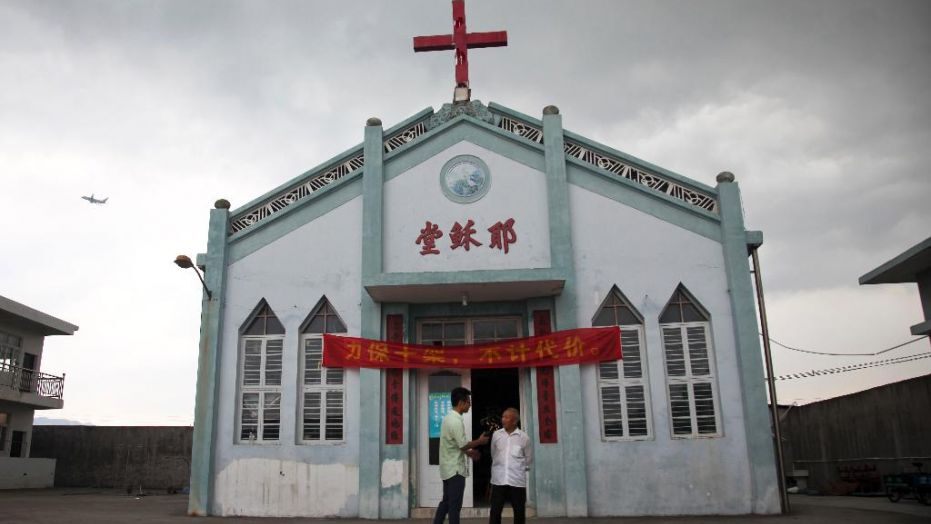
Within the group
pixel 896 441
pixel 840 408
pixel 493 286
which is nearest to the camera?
pixel 493 286

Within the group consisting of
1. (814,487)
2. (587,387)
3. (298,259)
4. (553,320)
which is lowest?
(814,487)

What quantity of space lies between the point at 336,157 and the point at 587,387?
559 cm

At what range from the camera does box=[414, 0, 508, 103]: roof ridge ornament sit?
13.0 m

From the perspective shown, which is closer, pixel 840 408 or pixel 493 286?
pixel 493 286

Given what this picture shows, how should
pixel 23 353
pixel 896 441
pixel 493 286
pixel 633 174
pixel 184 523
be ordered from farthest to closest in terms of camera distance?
pixel 23 353 → pixel 896 441 → pixel 633 174 → pixel 493 286 → pixel 184 523

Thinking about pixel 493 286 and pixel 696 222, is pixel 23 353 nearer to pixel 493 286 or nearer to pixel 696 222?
pixel 493 286

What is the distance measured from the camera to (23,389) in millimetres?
23938

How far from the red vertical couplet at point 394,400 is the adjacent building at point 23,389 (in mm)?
16796

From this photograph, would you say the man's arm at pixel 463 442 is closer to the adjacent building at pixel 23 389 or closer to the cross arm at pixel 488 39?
the cross arm at pixel 488 39

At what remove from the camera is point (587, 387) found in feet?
36.3

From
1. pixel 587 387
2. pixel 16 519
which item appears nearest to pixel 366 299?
pixel 587 387

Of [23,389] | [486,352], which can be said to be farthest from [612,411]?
[23,389]

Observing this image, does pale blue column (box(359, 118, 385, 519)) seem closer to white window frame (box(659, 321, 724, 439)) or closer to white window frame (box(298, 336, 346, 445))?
white window frame (box(298, 336, 346, 445))

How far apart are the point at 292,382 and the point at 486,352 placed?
311 centimetres
